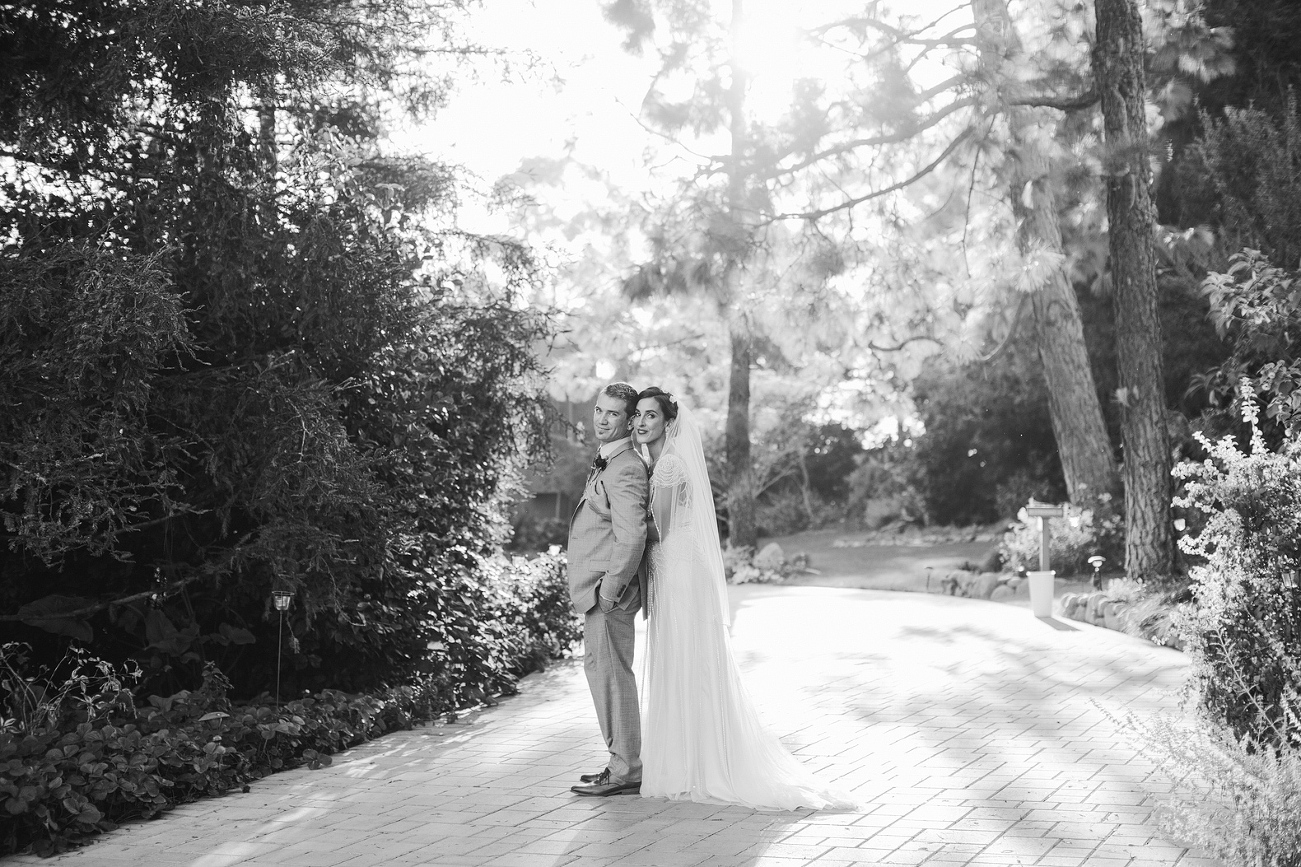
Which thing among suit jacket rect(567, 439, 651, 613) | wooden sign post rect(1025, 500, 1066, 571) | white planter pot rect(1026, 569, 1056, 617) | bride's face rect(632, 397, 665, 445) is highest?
bride's face rect(632, 397, 665, 445)

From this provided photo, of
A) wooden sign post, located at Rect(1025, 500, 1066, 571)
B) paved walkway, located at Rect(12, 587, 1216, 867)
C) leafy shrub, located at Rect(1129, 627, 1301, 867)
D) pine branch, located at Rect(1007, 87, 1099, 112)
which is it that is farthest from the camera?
wooden sign post, located at Rect(1025, 500, 1066, 571)

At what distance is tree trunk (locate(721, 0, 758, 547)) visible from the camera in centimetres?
1316

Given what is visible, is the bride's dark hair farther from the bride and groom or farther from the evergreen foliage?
the evergreen foliage

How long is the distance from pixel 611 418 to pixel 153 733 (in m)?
2.75

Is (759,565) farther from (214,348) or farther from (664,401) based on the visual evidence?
(664,401)

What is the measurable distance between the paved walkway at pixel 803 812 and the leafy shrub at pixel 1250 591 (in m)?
0.56

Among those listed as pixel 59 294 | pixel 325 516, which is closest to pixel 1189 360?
pixel 325 516

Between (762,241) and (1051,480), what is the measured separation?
10.9 m

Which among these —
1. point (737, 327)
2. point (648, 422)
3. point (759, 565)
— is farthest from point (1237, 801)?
point (759, 565)

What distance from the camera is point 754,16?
16531 mm

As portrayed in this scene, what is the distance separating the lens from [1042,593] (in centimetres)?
1245

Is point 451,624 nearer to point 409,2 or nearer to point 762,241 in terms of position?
point 409,2

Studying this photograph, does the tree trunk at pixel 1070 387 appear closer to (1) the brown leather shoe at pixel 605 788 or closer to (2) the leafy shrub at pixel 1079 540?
(2) the leafy shrub at pixel 1079 540

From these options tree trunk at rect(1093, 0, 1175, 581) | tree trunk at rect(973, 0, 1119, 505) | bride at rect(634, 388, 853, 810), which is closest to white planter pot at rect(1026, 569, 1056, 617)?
tree trunk at rect(1093, 0, 1175, 581)
